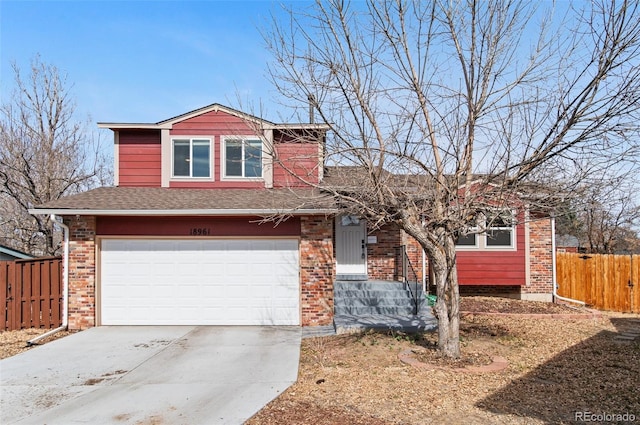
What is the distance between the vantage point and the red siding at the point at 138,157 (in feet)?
38.5

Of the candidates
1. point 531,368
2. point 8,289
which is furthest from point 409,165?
point 8,289

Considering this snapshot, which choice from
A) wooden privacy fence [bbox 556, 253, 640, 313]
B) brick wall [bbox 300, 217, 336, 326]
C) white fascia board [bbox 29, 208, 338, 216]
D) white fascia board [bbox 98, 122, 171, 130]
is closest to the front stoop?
brick wall [bbox 300, 217, 336, 326]

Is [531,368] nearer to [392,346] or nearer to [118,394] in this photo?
[392,346]

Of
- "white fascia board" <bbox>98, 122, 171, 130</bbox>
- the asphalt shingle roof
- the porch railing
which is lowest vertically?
the porch railing

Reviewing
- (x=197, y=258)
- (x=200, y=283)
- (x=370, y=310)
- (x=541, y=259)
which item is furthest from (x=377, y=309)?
(x=541, y=259)

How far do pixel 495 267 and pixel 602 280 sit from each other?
3523 mm

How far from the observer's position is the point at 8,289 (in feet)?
31.3

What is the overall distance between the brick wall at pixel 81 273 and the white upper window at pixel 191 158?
2674 millimetres

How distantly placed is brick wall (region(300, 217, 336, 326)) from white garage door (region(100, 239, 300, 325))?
255mm

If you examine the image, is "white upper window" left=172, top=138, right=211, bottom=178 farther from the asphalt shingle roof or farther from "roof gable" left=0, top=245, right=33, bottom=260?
"roof gable" left=0, top=245, right=33, bottom=260

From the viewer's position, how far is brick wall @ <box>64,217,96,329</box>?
32.2ft

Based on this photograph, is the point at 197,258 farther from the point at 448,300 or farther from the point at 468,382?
the point at 468,382

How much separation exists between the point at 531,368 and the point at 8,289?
10294 mm

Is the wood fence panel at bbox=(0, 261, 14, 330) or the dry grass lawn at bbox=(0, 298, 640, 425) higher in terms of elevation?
the wood fence panel at bbox=(0, 261, 14, 330)
